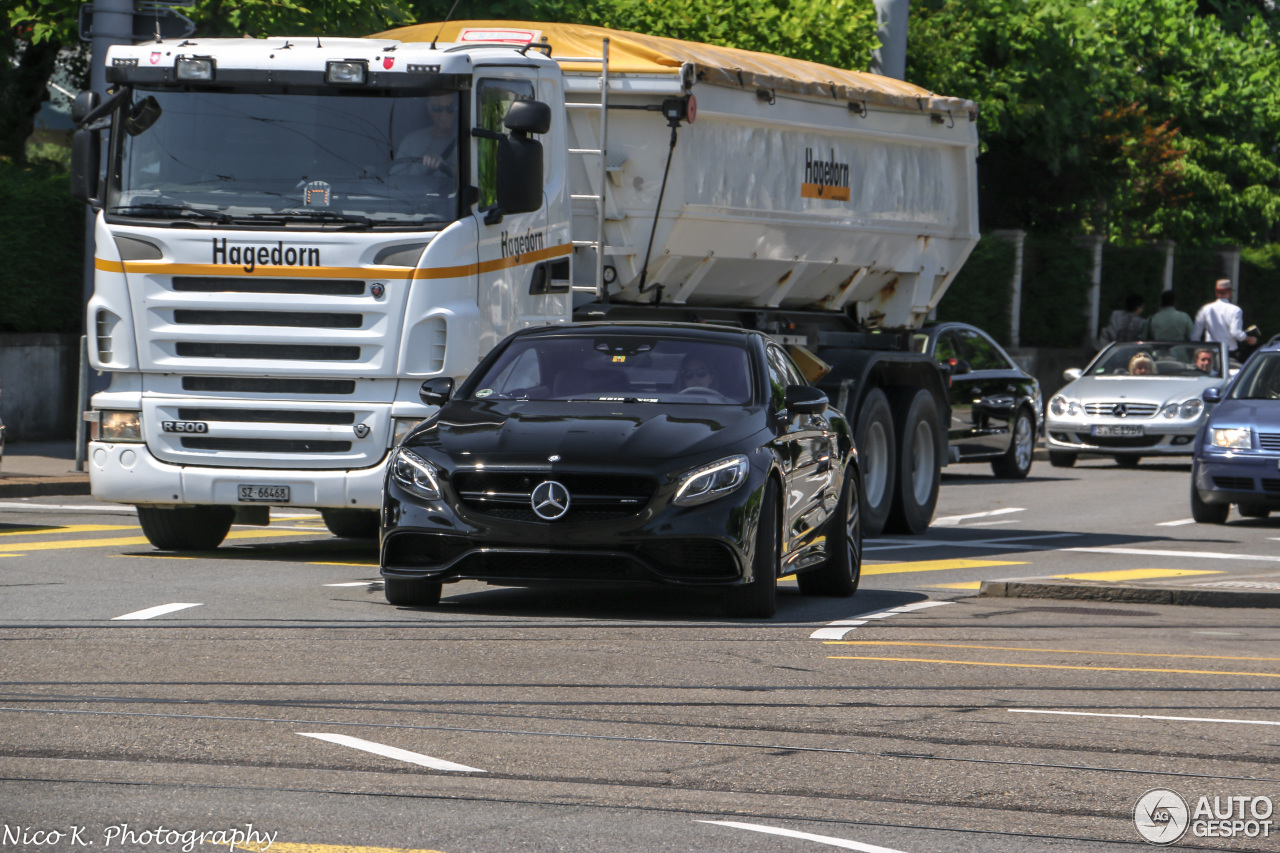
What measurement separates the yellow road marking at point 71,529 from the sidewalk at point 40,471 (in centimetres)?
151

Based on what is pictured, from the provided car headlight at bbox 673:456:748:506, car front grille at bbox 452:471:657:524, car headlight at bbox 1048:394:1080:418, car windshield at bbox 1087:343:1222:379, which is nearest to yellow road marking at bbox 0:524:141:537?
car front grille at bbox 452:471:657:524

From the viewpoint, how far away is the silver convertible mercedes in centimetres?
2545

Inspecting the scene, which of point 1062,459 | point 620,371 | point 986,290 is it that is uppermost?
point 986,290

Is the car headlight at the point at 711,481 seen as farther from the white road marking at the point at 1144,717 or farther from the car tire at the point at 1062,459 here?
the car tire at the point at 1062,459

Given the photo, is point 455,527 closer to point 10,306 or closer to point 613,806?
point 613,806

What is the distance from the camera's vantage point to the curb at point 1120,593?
1221 cm

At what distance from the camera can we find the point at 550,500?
9.95 m


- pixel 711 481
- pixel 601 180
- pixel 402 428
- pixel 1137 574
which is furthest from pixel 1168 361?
pixel 711 481

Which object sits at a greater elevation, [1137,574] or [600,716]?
[600,716]

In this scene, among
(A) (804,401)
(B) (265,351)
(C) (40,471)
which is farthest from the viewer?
(C) (40,471)

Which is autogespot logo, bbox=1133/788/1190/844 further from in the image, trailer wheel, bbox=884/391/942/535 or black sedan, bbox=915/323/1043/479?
black sedan, bbox=915/323/1043/479

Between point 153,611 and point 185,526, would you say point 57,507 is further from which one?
point 153,611

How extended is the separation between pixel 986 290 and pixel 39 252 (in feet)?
63.7

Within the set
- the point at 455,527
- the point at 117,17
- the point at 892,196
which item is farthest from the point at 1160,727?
the point at 117,17
